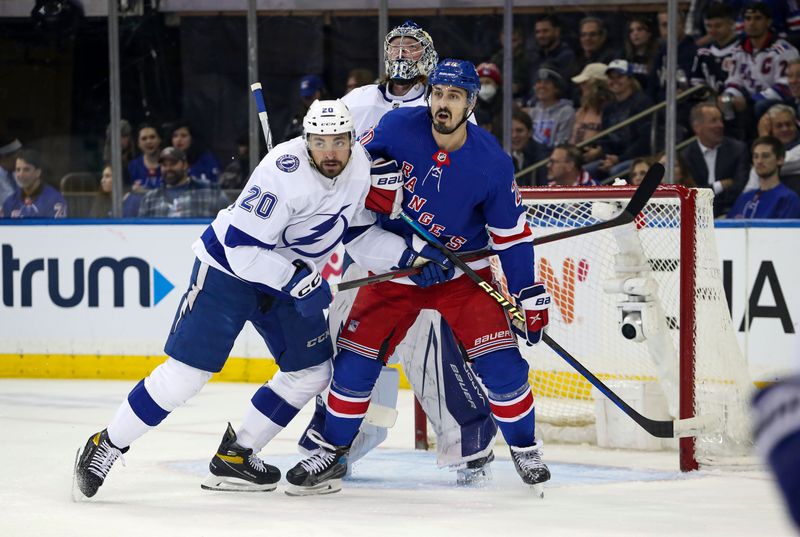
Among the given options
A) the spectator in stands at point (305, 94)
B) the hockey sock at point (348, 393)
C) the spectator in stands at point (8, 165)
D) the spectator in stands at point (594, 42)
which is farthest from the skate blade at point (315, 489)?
the spectator in stands at point (8, 165)

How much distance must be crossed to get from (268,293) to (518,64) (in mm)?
2820

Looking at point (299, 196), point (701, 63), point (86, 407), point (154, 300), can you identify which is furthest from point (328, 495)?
point (701, 63)

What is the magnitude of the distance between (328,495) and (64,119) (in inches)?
131

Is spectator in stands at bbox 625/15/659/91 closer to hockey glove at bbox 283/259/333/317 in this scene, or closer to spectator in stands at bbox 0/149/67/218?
spectator in stands at bbox 0/149/67/218

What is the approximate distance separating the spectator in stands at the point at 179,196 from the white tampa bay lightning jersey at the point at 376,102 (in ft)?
7.14

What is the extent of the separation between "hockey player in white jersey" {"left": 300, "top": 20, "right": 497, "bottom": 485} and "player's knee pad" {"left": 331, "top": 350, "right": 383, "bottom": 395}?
0.24 metres

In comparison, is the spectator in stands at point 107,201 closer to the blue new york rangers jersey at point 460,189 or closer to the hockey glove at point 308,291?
the blue new york rangers jersey at point 460,189

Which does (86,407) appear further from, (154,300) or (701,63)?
(701,63)

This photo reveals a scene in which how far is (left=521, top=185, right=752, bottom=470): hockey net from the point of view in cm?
359

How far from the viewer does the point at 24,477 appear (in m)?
3.51

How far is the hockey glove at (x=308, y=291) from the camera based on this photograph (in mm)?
3012

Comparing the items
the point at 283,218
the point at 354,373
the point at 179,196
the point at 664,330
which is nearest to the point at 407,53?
the point at 283,218

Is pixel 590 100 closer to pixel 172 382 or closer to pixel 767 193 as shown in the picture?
pixel 767 193

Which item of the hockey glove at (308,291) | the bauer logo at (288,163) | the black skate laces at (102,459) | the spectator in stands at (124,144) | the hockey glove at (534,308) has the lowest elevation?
the black skate laces at (102,459)
